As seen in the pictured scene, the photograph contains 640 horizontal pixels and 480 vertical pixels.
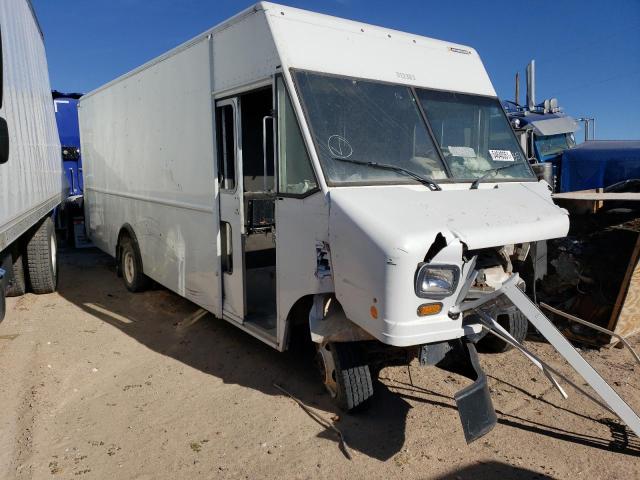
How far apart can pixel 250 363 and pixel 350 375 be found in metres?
1.43

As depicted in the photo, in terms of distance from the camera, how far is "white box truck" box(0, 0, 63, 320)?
4062 mm

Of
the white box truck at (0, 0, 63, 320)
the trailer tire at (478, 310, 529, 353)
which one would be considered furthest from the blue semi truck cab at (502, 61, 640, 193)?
the white box truck at (0, 0, 63, 320)

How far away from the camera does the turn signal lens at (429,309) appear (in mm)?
3105

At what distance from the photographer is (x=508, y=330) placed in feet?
15.6

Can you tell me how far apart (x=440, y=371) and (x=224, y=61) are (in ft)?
11.0

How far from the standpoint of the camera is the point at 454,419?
12.6 ft

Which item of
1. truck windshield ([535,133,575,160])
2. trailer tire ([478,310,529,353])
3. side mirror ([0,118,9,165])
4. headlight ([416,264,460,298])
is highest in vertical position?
truck windshield ([535,133,575,160])

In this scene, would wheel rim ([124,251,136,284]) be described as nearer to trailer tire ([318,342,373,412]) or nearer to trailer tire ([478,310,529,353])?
trailer tire ([318,342,373,412])

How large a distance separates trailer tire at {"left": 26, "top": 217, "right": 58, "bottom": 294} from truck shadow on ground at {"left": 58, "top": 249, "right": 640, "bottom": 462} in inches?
12.6

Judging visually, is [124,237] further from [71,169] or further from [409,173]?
[71,169]

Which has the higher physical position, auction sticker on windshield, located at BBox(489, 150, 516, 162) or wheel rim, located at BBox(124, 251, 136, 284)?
auction sticker on windshield, located at BBox(489, 150, 516, 162)

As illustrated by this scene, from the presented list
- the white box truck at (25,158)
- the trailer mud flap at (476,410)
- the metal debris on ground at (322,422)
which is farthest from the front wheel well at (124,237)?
the trailer mud flap at (476,410)

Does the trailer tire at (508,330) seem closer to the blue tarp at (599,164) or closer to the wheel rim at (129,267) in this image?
the wheel rim at (129,267)

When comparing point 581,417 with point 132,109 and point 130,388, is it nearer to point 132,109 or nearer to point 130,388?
point 130,388
